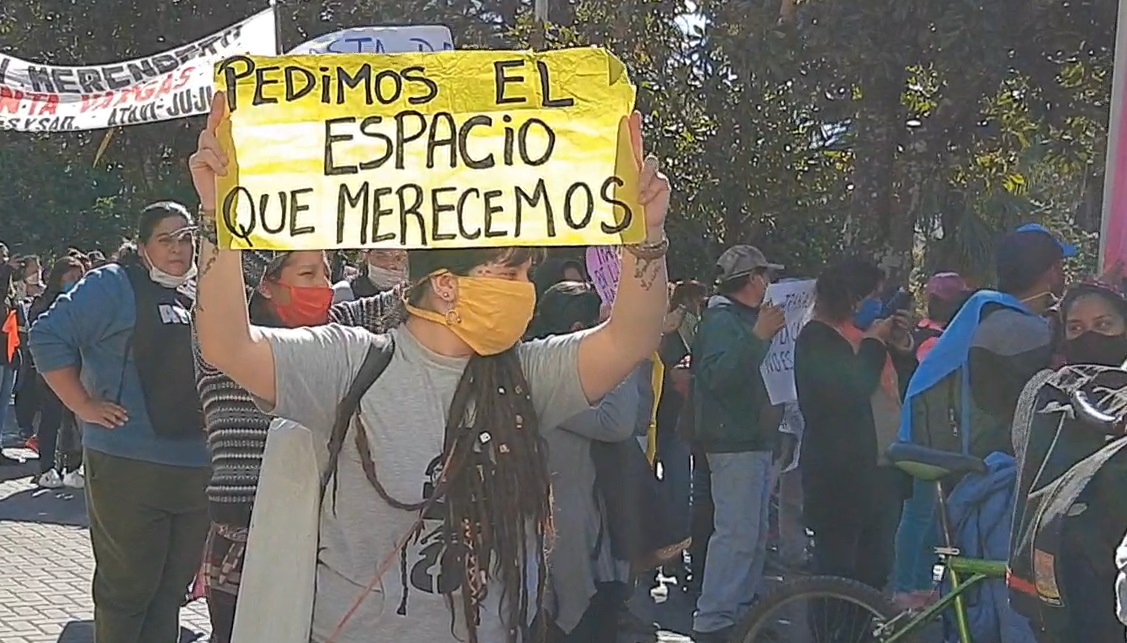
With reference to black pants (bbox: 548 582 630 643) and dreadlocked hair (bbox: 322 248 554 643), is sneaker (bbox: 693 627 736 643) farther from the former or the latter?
dreadlocked hair (bbox: 322 248 554 643)

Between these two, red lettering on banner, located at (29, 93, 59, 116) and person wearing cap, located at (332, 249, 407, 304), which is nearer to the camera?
person wearing cap, located at (332, 249, 407, 304)

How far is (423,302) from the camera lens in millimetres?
2875

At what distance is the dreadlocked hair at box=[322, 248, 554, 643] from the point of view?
279 cm

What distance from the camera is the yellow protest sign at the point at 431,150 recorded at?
2699mm

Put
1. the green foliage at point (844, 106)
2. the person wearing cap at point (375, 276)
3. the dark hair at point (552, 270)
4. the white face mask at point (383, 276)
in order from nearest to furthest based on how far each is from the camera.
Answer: the person wearing cap at point (375, 276) → the white face mask at point (383, 276) → the dark hair at point (552, 270) → the green foliage at point (844, 106)

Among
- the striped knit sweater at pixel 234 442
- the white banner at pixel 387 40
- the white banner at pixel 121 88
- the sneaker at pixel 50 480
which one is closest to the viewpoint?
the striped knit sweater at pixel 234 442

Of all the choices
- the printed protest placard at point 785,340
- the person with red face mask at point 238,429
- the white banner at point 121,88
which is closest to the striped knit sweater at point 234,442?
the person with red face mask at point 238,429

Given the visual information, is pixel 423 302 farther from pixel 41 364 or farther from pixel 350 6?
pixel 350 6

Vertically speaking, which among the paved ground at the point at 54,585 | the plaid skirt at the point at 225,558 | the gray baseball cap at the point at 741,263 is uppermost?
the gray baseball cap at the point at 741,263

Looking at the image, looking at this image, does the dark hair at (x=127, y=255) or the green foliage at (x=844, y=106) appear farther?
the green foliage at (x=844, y=106)

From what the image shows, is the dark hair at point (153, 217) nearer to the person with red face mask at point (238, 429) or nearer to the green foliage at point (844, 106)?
the person with red face mask at point (238, 429)

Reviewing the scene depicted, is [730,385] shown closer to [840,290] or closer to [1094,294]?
[840,290]

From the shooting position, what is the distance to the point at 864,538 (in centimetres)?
675

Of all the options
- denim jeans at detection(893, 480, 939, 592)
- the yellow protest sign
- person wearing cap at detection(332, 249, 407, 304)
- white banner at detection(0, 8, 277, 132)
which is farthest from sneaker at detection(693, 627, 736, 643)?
the yellow protest sign
